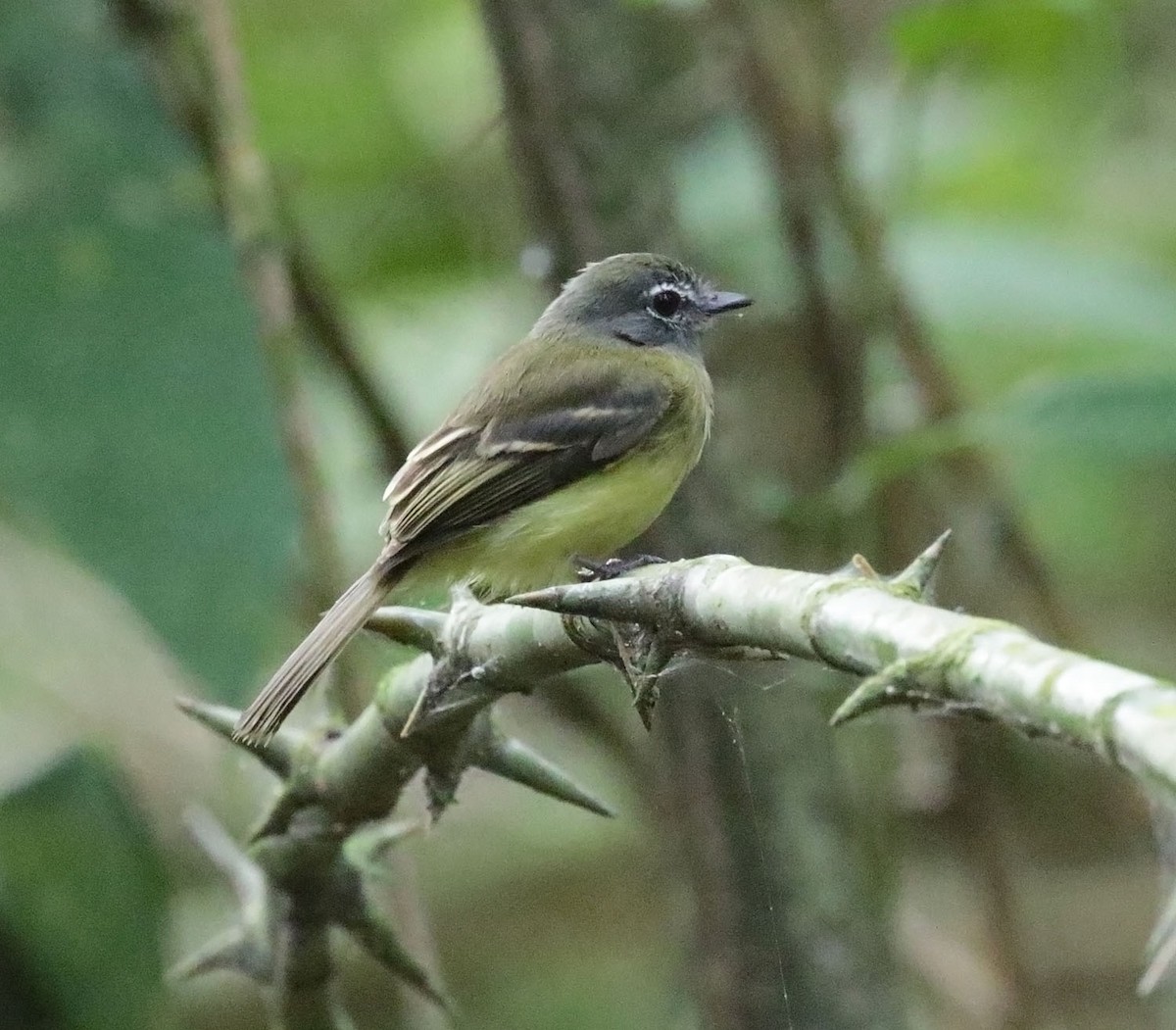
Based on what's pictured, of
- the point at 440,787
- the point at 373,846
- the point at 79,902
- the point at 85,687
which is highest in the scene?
the point at 440,787

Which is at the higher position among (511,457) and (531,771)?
(531,771)

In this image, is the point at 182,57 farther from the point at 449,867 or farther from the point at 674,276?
the point at 449,867

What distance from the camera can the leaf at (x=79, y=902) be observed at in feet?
7.90

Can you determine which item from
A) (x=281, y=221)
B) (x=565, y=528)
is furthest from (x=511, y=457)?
(x=281, y=221)

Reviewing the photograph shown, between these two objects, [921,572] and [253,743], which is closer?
[921,572]

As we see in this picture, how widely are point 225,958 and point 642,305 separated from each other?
6.62ft

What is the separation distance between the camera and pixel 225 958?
1.76 meters

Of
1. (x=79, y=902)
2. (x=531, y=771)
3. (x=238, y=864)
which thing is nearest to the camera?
(x=531, y=771)

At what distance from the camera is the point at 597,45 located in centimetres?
355

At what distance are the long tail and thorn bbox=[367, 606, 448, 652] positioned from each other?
0.16 meters

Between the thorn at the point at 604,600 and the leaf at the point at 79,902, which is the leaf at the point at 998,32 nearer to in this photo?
the leaf at the point at 79,902

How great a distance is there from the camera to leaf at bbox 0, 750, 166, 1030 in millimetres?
2408

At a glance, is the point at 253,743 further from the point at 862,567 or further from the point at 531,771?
the point at 862,567

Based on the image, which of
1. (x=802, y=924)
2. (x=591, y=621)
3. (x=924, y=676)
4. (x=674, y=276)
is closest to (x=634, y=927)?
(x=802, y=924)
